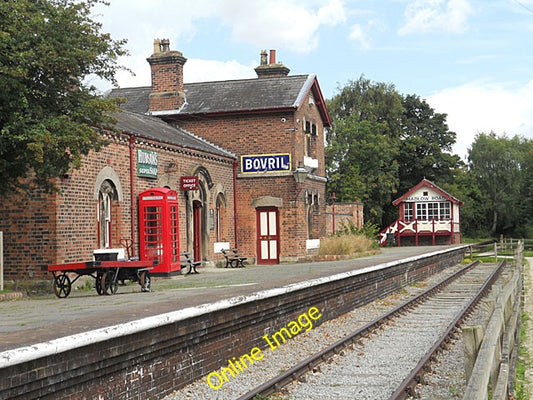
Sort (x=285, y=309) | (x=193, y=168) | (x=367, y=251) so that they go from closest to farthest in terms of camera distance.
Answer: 1. (x=285, y=309)
2. (x=193, y=168)
3. (x=367, y=251)

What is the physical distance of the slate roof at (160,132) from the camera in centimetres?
2215

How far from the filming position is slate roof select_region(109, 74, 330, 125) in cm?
2920

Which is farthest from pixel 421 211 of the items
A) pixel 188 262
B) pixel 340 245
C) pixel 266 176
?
pixel 188 262

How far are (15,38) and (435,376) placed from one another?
9474 mm

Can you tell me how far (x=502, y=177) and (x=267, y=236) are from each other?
51.6m

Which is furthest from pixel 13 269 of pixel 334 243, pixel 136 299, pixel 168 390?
Answer: pixel 334 243

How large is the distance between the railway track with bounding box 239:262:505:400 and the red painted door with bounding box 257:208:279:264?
38.6 feet

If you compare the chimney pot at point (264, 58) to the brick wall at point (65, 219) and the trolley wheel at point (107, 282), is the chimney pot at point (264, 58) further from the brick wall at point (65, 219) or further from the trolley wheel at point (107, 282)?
the trolley wheel at point (107, 282)

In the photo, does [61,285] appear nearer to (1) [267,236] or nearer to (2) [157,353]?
(2) [157,353]

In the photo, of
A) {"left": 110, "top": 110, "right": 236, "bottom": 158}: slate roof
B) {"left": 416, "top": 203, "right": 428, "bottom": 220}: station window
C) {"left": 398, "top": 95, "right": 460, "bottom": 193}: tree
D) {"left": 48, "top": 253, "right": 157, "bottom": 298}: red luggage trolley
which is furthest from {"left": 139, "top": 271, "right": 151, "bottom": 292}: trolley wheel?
{"left": 398, "top": 95, "right": 460, "bottom": 193}: tree

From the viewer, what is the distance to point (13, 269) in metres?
17.6

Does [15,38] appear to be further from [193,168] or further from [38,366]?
[193,168]

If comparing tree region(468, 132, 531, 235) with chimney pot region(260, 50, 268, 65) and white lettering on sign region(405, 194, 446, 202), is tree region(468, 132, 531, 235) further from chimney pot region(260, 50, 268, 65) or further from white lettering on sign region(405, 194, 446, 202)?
chimney pot region(260, 50, 268, 65)

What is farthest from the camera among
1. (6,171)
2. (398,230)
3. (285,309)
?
(398,230)
